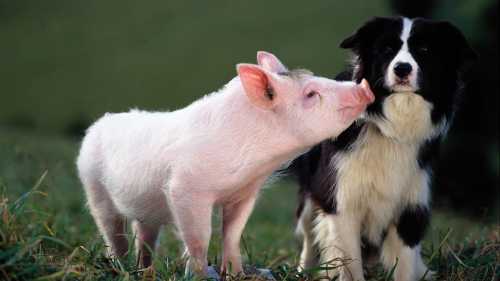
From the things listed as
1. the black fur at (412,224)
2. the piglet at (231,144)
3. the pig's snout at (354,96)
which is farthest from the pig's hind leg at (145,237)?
the black fur at (412,224)

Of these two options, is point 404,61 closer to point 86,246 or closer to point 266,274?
point 266,274

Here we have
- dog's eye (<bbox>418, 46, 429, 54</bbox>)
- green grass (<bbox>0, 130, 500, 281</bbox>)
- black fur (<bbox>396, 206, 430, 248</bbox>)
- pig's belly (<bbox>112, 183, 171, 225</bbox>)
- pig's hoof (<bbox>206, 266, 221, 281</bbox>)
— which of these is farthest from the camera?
black fur (<bbox>396, 206, 430, 248</bbox>)

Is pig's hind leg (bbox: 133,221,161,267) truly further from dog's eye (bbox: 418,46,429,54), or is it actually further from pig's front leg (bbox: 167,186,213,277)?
dog's eye (bbox: 418,46,429,54)

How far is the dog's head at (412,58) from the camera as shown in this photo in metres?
5.10

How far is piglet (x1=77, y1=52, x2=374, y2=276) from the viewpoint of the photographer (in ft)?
14.0

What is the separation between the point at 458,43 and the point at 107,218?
2877 mm

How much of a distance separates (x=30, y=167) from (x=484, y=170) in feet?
32.3

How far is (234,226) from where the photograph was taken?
4.68 metres

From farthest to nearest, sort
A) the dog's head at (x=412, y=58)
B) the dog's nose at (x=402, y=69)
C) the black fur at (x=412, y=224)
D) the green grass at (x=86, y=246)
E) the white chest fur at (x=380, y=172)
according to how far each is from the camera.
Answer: the black fur at (x=412, y=224), the white chest fur at (x=380, y=172), the dog's head at (x=412, y=58), the dog's nose at (x=402, y=69), the green grass at (x=86, y=246)

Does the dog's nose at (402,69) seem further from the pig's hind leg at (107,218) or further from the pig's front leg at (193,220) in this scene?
the pig's hind leg at (107,218)

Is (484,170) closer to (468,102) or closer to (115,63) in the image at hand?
(468,102)

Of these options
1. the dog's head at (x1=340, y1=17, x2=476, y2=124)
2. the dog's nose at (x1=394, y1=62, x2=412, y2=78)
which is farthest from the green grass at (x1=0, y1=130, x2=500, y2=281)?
the dog's nose at (x1=394, y1=62, x2=412, y2=78)

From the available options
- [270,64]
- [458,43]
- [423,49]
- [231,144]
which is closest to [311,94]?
[270,64]

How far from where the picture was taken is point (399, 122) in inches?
211
